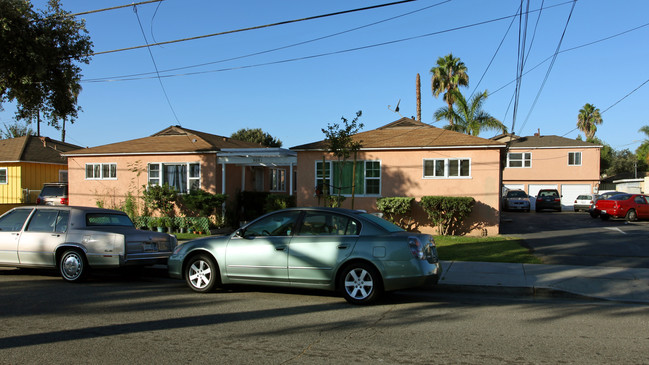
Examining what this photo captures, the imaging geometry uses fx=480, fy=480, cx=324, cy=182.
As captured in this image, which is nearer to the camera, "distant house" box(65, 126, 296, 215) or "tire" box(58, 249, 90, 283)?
"tire" box(58, 249, 90, 283)

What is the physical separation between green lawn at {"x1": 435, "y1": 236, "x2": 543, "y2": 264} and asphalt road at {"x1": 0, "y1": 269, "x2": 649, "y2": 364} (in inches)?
135

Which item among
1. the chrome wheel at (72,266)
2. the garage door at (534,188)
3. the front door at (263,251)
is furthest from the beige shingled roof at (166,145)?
the garage door at (534,188)

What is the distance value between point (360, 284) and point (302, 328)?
1.62 metres

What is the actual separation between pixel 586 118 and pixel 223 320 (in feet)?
195

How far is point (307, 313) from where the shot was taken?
6871 millimetres

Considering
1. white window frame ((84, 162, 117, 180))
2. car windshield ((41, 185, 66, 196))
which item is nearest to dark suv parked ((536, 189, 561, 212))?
white window frame ((84, 162, 117, 180))

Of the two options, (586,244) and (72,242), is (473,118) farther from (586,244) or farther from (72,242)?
(72,242)

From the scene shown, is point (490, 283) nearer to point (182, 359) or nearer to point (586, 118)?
point (182, 359)

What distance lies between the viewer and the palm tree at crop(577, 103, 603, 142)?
55.2 metres

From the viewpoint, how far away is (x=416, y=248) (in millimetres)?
7277

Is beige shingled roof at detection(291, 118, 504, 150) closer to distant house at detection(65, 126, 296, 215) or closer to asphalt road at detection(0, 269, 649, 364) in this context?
distant house at detection(65, 126, 296, 215)

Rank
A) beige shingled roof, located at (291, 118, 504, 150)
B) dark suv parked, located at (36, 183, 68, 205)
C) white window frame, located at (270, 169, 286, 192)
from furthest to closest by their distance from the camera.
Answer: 1. white window frame, located at (270, 169, 286, 192)
2. dark suv parked, located at (36, 183, 68, 205)
3. beige shingled roof, located at (291, 118, 504, 150)

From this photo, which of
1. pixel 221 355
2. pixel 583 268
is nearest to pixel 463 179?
pixel 583 268

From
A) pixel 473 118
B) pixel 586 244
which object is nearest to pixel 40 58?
pixel 586 244
